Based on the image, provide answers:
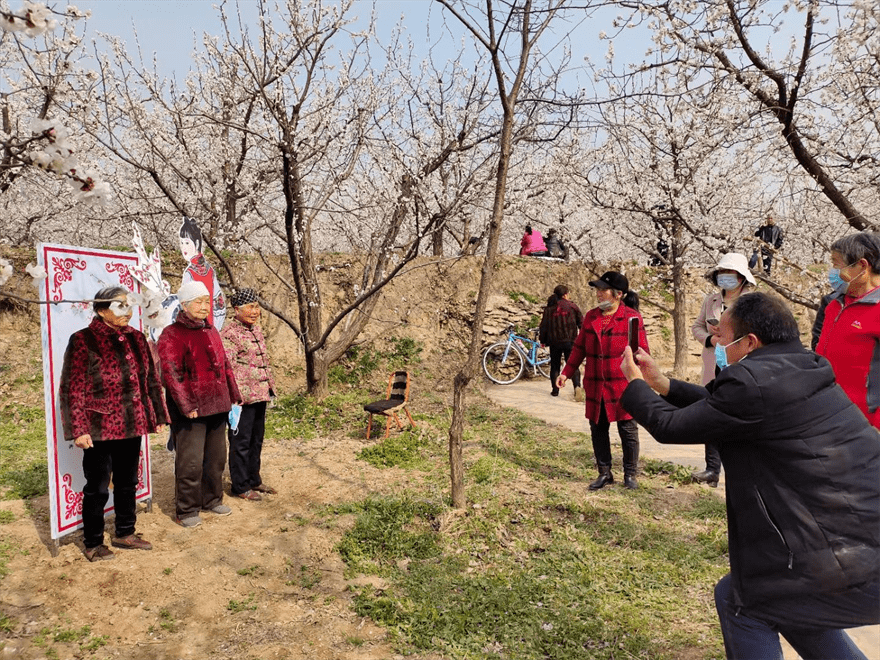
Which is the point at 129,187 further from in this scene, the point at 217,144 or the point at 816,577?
the point at 816,577

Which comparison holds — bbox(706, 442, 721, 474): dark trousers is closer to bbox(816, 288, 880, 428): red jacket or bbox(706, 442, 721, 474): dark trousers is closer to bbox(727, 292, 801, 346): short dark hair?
bbox(816, 288, 880, 428): red jacket

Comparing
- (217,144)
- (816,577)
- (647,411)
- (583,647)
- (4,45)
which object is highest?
(4,45)

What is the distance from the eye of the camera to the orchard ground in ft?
10.5

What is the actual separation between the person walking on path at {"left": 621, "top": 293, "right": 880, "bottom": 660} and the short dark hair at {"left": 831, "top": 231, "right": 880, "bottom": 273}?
177cm

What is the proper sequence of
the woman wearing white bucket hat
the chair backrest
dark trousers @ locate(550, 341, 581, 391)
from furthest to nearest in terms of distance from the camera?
dark trousers @ locate(550, 341, 581, 391)
the chair backrest
the woman wearing white bucket hat

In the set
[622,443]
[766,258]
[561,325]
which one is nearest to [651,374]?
[622,443]

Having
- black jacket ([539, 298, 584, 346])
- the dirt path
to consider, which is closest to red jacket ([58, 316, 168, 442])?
the dirt path

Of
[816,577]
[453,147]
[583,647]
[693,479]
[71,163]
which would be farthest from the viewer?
[453,147]

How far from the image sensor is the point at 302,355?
10664mm

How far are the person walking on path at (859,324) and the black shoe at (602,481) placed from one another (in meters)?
2.48

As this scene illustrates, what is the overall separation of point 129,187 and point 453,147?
6.12 metres

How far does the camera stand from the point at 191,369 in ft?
15.0

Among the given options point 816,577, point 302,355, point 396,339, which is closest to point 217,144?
point 302,355

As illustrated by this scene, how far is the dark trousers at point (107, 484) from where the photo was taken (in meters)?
3.97
